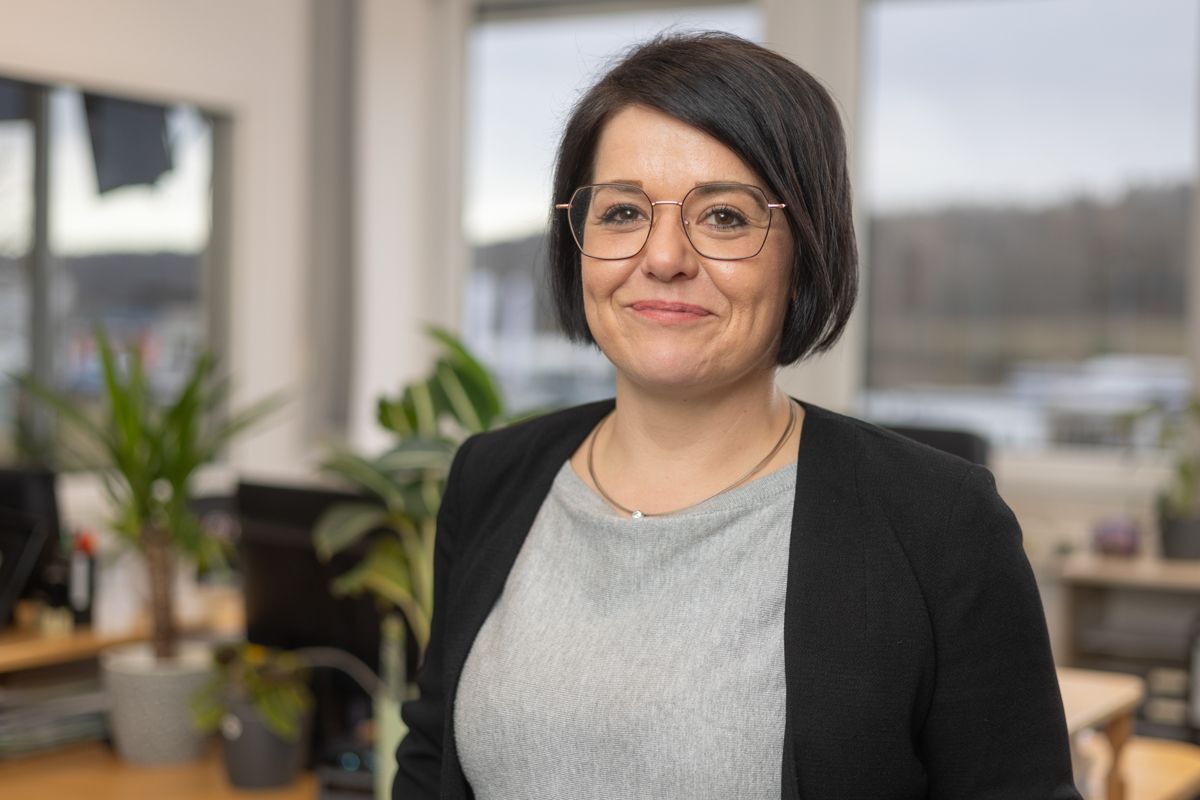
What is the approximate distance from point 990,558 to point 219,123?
4.79 meters

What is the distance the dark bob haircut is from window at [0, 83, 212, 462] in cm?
391

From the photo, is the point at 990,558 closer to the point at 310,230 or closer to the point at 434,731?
the point at 434,731

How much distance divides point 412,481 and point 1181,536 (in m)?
2.69


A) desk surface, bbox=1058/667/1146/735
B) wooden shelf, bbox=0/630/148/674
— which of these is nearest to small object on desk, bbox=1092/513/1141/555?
desk surface, bbox=1058/667/1146/735

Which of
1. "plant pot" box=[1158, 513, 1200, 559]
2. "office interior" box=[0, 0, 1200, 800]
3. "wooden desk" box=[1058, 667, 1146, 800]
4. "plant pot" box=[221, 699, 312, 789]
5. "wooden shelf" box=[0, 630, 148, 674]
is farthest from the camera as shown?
"office interior" box=[0, 0, 1200, 800]

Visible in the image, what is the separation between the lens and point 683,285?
1212mm

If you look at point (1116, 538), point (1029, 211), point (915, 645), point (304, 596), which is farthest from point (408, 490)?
point (1029, 211)

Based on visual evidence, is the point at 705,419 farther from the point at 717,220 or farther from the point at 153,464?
the point at 153,464

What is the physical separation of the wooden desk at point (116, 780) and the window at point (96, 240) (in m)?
2.37

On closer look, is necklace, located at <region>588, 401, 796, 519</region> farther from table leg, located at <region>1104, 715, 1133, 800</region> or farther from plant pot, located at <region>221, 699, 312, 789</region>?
table leg, located at <region>1104, 715, 1133, 800</region>

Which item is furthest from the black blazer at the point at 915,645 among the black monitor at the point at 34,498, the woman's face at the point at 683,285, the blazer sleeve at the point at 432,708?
the black monitor at the point at 34,498

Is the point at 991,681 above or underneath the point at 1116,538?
above

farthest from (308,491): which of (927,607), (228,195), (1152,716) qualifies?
(228,195)

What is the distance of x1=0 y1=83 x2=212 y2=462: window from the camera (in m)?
4.78
